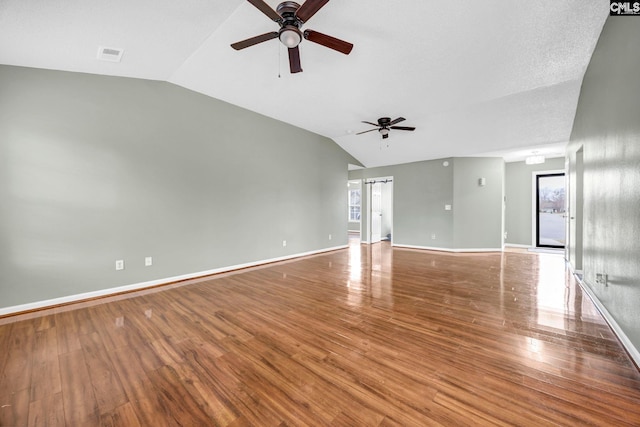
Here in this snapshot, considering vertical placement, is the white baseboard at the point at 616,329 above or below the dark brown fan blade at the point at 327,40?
below

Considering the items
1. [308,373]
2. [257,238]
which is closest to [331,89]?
[257,238]

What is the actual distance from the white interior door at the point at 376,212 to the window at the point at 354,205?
6.22 ft

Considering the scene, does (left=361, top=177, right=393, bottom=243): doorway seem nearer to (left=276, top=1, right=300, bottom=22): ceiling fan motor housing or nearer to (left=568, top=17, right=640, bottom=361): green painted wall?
(left=568, top=17, right=640, bottom=361): green painted wall

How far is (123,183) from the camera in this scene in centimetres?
351

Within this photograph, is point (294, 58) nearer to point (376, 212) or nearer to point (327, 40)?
point (327, 40)

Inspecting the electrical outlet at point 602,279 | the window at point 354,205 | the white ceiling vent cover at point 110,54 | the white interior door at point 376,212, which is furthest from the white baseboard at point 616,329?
the window at point 354,205

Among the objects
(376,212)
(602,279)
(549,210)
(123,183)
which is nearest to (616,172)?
(602,279)

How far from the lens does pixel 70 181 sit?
10.2ft

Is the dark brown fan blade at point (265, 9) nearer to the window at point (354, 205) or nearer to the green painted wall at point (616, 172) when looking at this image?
the green painted wall at point (616, 172)

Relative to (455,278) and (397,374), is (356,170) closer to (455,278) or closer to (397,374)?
(455,278)

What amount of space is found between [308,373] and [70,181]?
3667 mm

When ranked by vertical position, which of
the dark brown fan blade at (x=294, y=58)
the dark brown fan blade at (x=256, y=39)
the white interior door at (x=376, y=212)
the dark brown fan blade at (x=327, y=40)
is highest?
the dark brown fan blade at (x=256, y=39)

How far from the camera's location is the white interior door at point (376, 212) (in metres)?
8.34

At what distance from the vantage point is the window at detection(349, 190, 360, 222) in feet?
36.2
